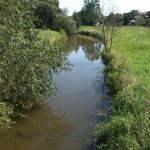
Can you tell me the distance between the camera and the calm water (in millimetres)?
13672

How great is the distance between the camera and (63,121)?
52.9 ft

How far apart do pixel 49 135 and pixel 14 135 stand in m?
1.62

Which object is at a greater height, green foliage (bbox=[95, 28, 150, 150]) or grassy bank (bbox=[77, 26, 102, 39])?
green foliage (bbox=[95, 28, 150, 150])

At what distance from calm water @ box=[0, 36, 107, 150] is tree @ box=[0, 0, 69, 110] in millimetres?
1227

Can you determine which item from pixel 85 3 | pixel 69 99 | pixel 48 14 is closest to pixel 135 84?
pixel 69 99

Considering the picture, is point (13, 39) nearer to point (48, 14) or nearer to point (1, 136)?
point (1, 136)

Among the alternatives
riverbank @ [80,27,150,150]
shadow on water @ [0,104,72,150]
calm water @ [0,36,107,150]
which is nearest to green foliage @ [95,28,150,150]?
riverbank @ [80,27,150,150]

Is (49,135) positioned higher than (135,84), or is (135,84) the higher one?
(135,84)

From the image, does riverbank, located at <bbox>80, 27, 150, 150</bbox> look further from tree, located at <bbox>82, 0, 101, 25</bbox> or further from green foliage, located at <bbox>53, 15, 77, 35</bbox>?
tree, located at <bbox>82, 0, 101, 25</bbox>

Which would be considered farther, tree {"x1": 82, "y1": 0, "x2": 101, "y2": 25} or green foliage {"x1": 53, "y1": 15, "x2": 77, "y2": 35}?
tree {"x1": 82, "y1": 0, "x2": 101, "y2": 25}

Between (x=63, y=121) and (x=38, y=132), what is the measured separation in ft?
5.64

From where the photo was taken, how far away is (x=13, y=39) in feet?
46.2

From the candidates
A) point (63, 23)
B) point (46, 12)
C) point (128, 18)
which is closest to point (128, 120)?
point (63, 23)

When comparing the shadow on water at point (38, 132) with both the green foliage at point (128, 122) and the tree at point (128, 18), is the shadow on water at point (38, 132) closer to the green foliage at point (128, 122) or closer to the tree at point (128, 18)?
the green foliage at point (128, 122)
